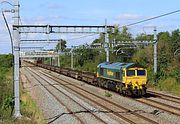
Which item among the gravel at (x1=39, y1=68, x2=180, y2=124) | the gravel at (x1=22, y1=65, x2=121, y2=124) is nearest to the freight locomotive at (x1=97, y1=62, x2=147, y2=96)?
the gravel at (x1=39, y1=68, x2=180, y2=124)

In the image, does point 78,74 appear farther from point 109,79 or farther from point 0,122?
point 0,122

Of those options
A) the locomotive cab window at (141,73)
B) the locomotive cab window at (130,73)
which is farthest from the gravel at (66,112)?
the locomotive cab window at (141,73)

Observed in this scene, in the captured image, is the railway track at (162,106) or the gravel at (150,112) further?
the railway track at (162,106)

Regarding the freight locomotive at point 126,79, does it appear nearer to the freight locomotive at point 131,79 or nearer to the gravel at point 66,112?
the freight locomotive at point 131,79

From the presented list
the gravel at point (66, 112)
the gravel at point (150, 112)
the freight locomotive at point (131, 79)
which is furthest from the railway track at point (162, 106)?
the gravel at point (66, 112)

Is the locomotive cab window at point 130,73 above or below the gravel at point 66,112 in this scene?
above

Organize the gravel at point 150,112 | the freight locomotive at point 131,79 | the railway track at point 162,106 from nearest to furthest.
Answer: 1. the gravel at point 150,112
2. the railway track at point 162,106
3. the freight locomotive at point 131,79

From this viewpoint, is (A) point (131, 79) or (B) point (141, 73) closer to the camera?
(A) point (131, 79)

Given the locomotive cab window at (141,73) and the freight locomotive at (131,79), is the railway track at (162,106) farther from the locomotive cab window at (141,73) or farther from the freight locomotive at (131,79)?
the locomotive cab window at (141,73)

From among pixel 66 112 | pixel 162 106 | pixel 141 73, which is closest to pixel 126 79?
pixel 141 73

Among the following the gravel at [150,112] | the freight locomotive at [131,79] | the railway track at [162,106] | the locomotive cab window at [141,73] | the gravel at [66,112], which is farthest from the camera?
the locomotive cab window at [141,73]

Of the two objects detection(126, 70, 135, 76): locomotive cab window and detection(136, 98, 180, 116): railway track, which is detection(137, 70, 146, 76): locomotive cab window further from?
detection(136, 98, 180, 116): railway track

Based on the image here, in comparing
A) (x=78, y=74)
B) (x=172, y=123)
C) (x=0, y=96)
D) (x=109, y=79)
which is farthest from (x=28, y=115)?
(x=78, y=74)

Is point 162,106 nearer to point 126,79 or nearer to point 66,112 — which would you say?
point 126,79
